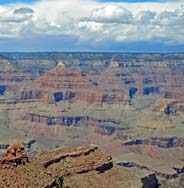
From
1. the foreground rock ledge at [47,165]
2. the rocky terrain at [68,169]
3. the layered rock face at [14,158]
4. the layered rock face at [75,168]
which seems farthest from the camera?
the layered rock face at [14,158]

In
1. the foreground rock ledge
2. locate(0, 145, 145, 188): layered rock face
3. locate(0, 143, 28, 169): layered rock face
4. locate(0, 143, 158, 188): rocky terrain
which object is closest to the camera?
the foreground rock ledge

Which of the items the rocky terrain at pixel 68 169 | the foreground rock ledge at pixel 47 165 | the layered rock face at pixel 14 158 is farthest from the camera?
the layered rock face at pixel 14 158

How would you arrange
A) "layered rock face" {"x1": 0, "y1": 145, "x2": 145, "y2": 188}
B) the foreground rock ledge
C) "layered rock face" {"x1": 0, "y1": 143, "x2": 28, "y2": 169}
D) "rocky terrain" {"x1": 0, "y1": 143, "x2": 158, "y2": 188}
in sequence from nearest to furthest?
the foreground rock ledge, "rocky terrain" {"x1": 0, "y1": 143, "x2": 158, "y2": 188}, "layered rock face" {"x1": 0, "y1": 145, "x2": 145, "y2": 188}, "layered rock face" {"x1": 0, "y1": 143, "x2": 28, "y2": 169}

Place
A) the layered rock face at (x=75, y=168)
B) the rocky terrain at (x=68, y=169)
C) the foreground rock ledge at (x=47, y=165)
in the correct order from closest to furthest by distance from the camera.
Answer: the foreground rock ledge at (x=47, y=165), the rocky terrain at (x=68, y=169), the layered rock face at (x=75, y=168)

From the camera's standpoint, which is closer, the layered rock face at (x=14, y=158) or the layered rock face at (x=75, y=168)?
the layered rock face at (x=75, y=168)

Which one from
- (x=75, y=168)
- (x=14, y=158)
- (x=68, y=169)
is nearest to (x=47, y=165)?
A: (x=68, y=169)

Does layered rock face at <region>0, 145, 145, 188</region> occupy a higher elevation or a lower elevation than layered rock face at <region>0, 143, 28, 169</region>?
lower

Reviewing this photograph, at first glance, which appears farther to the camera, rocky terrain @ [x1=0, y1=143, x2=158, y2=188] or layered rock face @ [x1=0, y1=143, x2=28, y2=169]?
layered rock face @ [x1=0, y1=143, x2=28, y2=169]

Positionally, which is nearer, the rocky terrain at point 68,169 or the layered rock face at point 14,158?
the rocky terrain at point 68,169

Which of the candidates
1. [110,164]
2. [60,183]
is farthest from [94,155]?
[60,183]

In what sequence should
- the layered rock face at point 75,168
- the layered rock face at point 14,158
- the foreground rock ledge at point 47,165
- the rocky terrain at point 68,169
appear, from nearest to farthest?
the foreground rock ledge at point 47,165
the rocky terrain at point 68,169
the layered rock face at point 75,168
the layered rock face at point 14,158

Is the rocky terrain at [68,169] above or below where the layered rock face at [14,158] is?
below

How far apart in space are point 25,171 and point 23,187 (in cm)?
973

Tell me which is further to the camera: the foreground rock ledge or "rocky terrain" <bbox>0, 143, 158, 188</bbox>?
"rocky terrain" <bbox>0, 143, 158, 188</bbox>
